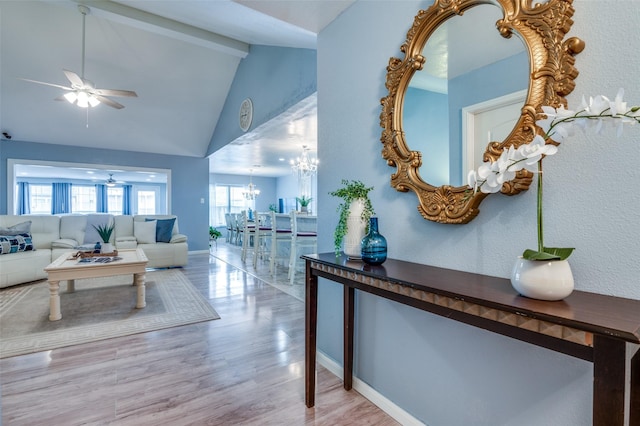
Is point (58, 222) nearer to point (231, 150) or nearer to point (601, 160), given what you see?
point (231, 150)

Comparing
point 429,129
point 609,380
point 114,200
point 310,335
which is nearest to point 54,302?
point 310,335

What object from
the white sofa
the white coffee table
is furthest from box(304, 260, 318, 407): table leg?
the white sofa

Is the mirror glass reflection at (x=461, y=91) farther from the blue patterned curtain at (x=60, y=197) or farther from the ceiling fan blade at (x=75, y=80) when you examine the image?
the blue patterned curtain at (x=60, y=197)

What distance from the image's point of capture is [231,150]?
21.5 feet

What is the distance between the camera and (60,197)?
11016mm

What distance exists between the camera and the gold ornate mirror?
3.08 ft

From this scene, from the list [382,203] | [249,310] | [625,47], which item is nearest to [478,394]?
[382,203]

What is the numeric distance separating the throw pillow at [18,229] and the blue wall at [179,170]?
6.55ft

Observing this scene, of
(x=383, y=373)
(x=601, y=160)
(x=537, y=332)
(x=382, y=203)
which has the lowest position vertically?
(x=383, y=373)

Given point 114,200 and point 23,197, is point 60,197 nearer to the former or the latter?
point 23,197

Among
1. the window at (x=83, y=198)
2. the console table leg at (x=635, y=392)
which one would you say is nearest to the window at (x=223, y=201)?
the window at (x=83, y=198)

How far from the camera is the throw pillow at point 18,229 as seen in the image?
13.6ft

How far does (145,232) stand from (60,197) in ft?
28.3

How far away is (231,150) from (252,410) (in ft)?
18.8
